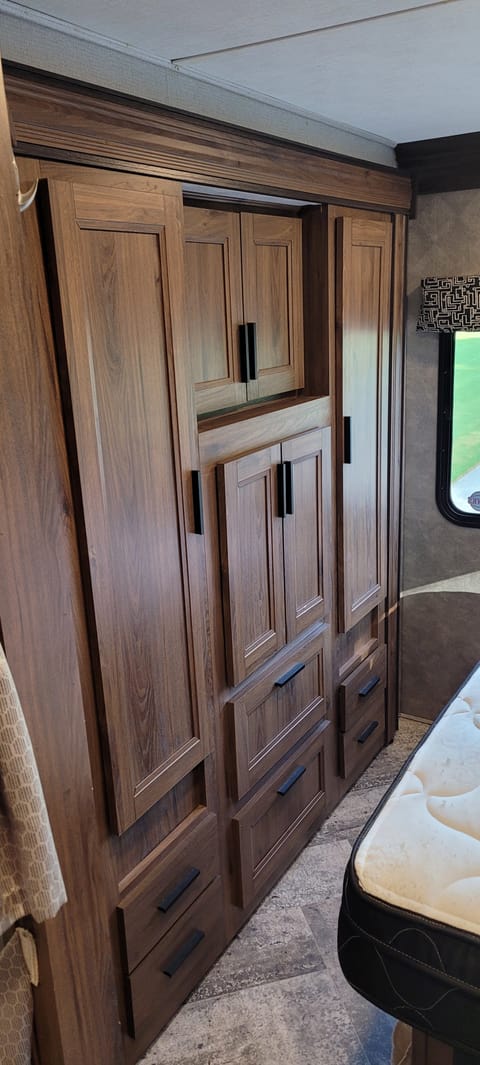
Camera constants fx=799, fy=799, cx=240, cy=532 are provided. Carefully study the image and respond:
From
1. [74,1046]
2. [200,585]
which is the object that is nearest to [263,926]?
[200,585]

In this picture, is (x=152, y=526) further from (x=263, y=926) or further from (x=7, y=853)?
(x=263, y=926)

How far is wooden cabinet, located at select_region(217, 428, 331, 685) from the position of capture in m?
2.26

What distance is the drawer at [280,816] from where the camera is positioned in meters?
2.51

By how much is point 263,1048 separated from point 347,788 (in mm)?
1205

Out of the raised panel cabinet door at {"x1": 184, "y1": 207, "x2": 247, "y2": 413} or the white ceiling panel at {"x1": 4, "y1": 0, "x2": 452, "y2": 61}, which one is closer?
the white ceiling panel at {"x1": 4, "y1": 0, "x2": 452, "y2": 61}

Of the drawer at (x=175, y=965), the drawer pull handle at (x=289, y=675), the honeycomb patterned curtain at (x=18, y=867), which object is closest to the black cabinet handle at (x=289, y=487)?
the drawer pull handle at (x=289, y=675)

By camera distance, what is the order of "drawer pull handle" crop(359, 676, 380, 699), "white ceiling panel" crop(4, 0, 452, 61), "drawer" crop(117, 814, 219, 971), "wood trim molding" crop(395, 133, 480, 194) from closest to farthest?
"white ceiling panel" crop(4, 0, 452, 61)
"drawer" crop(117, 814, 219, 971)
"wood trim molding" crop(395, 133, 480, 194)
"drawer pull handle" crop(359, 676, 380, 699)

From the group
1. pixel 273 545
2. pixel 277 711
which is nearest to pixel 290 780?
pixel 277 711

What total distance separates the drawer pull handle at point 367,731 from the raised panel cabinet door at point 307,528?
2.34 ft

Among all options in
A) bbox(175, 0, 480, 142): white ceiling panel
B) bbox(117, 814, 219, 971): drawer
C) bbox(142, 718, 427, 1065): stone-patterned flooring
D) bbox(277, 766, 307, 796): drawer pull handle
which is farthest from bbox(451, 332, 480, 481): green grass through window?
bbox(117, 814, 219, 971): drawer

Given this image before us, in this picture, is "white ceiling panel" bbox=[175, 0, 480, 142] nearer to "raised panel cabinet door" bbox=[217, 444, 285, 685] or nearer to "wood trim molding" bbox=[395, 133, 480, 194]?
"wood trim molding" bbox=[395, 133, 480, 194]

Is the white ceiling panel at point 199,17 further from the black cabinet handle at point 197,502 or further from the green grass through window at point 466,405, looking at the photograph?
the green grass through window at point 466,405

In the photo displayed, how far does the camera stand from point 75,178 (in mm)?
1569

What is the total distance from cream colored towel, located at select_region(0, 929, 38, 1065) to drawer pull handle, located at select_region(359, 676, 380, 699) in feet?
7.31
